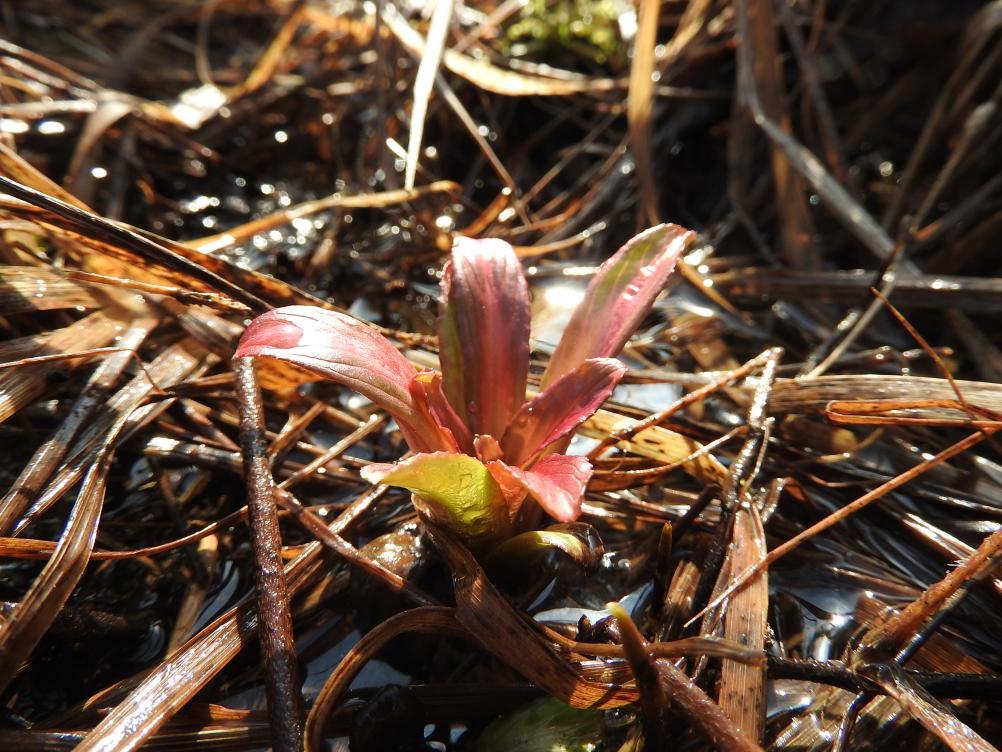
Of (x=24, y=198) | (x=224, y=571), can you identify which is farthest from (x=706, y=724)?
(x=24, y=198)

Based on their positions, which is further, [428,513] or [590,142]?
[590,142]

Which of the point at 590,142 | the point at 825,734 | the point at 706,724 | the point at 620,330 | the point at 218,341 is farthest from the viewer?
the point at 590,142

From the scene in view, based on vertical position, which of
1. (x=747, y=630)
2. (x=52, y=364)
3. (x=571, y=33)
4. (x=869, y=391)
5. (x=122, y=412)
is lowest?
(x=747, y=630)

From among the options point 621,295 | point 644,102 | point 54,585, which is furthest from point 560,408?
point 644,102

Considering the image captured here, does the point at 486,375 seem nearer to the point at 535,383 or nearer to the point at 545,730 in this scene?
the point at 535,383

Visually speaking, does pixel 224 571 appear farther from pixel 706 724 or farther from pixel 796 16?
pixel 796 16

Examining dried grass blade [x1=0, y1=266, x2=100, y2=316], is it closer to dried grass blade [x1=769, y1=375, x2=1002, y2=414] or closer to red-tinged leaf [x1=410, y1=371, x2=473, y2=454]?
red-tinged leaf [x1=410, y1=371, x2=473, y2=454]
